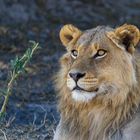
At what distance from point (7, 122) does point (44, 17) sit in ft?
15.6

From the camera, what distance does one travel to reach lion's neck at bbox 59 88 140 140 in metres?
5.84

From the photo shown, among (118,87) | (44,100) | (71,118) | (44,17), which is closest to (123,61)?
(118,87)

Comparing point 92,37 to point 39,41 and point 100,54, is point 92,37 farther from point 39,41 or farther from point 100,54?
point 39,41

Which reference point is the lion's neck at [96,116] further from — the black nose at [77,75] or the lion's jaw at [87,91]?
the black nose at [77,75]

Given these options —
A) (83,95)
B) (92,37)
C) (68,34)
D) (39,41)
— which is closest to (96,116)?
(83,95)

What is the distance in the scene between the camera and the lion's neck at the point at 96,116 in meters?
5.84

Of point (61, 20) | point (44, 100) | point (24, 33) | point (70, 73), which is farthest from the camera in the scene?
point (61, 20)

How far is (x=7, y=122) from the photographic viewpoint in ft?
24.4

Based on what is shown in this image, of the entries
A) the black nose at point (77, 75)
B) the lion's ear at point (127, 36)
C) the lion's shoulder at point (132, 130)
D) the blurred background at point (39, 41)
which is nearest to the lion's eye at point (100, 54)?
the lion's ear at point (127, 36)

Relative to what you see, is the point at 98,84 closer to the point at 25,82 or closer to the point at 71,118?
the point at 71,118

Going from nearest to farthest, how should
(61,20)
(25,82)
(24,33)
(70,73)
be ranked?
(70,73)
(25,82)
(24,33)
(61,20)

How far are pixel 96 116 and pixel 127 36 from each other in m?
0.60

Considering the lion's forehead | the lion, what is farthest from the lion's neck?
the lion's forehead

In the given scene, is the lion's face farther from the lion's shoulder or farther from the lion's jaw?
the lion's shoulder
